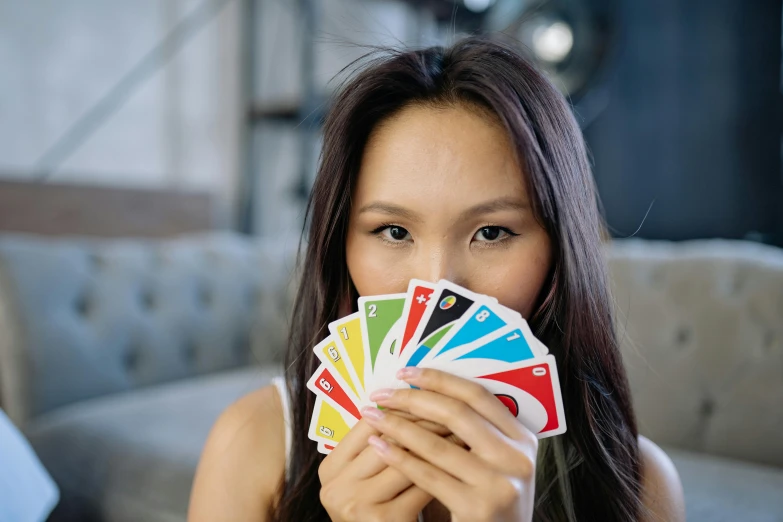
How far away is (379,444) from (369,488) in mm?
71

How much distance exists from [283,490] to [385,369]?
468 millimetres

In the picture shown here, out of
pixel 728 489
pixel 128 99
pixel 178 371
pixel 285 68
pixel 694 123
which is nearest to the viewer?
pixel 728 489

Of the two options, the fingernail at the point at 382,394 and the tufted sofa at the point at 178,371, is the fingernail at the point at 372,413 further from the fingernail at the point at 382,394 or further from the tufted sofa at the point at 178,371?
the tufted sofa at the point at 178,371

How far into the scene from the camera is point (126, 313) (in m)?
2.60

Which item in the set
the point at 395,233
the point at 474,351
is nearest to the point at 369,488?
the point at 474,351

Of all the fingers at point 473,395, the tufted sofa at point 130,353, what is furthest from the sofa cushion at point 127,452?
the fingers at point 473,395

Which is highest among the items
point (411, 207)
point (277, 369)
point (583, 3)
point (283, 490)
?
point (583, 3)

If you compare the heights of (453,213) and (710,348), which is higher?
(453,213)

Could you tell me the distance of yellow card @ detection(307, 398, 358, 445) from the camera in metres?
0.95

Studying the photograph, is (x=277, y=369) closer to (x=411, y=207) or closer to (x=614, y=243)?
(x=614, y=243)

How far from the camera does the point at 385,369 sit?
89 centimetres

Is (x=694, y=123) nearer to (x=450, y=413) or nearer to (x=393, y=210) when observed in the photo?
(x=393, y=210)

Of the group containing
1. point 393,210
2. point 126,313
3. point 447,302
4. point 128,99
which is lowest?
point 126,313

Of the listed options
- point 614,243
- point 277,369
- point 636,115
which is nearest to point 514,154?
point 614,243
